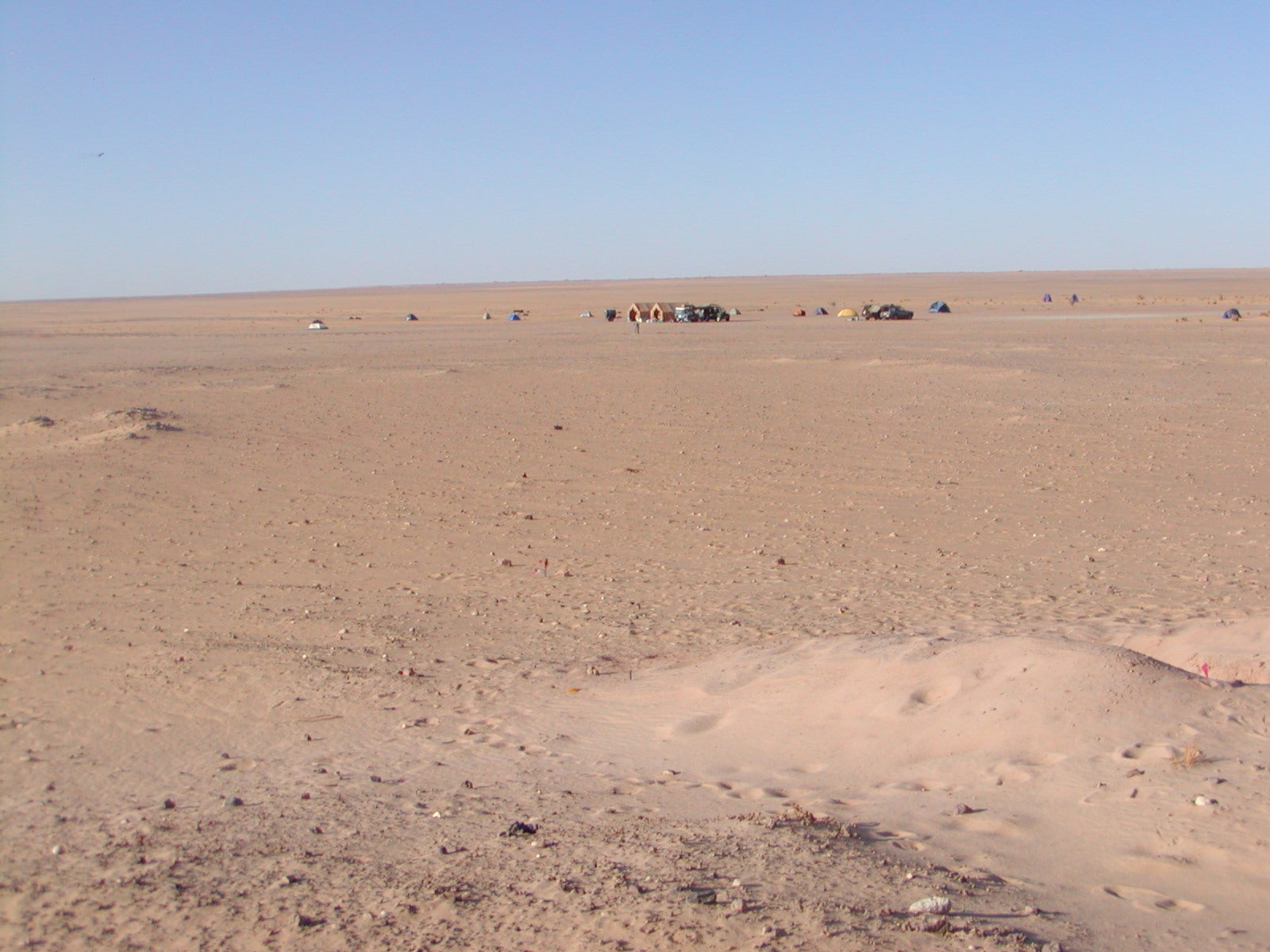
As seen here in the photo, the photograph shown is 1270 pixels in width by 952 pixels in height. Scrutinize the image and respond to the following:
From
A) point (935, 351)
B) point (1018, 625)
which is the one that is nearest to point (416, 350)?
point (935, 351)

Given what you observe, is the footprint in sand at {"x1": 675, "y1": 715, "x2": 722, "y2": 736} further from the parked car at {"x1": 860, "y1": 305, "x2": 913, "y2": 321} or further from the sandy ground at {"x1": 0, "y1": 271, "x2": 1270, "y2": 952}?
the parked car at {"x1": 860, "y1": 305, "x2": 913, "y2": 321}

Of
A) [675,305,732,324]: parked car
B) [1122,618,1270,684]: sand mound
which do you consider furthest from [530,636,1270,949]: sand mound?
[675,305,732,324]: parked car

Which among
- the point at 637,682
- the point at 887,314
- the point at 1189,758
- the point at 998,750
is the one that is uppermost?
the point at 887,314

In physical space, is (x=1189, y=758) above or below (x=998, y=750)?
above

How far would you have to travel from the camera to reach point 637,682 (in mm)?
7121

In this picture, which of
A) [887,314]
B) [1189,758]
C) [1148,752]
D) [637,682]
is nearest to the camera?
[1189,758]

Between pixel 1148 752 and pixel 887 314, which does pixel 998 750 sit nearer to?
pixel 1148 752

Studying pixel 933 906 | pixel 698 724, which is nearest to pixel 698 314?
pixel 698 724

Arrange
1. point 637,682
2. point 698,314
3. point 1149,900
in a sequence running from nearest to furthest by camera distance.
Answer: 1. point 1149,900
2. point 637,682
3. point 698,314

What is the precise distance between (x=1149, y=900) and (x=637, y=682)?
3532mm

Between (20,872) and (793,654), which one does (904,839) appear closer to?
(793,654)

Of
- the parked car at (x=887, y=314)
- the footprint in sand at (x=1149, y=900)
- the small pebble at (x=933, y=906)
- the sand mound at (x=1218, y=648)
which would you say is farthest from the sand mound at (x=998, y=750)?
the parked car at (x=887, y=314)

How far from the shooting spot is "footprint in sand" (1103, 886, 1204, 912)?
398cm

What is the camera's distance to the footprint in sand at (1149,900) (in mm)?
3977
